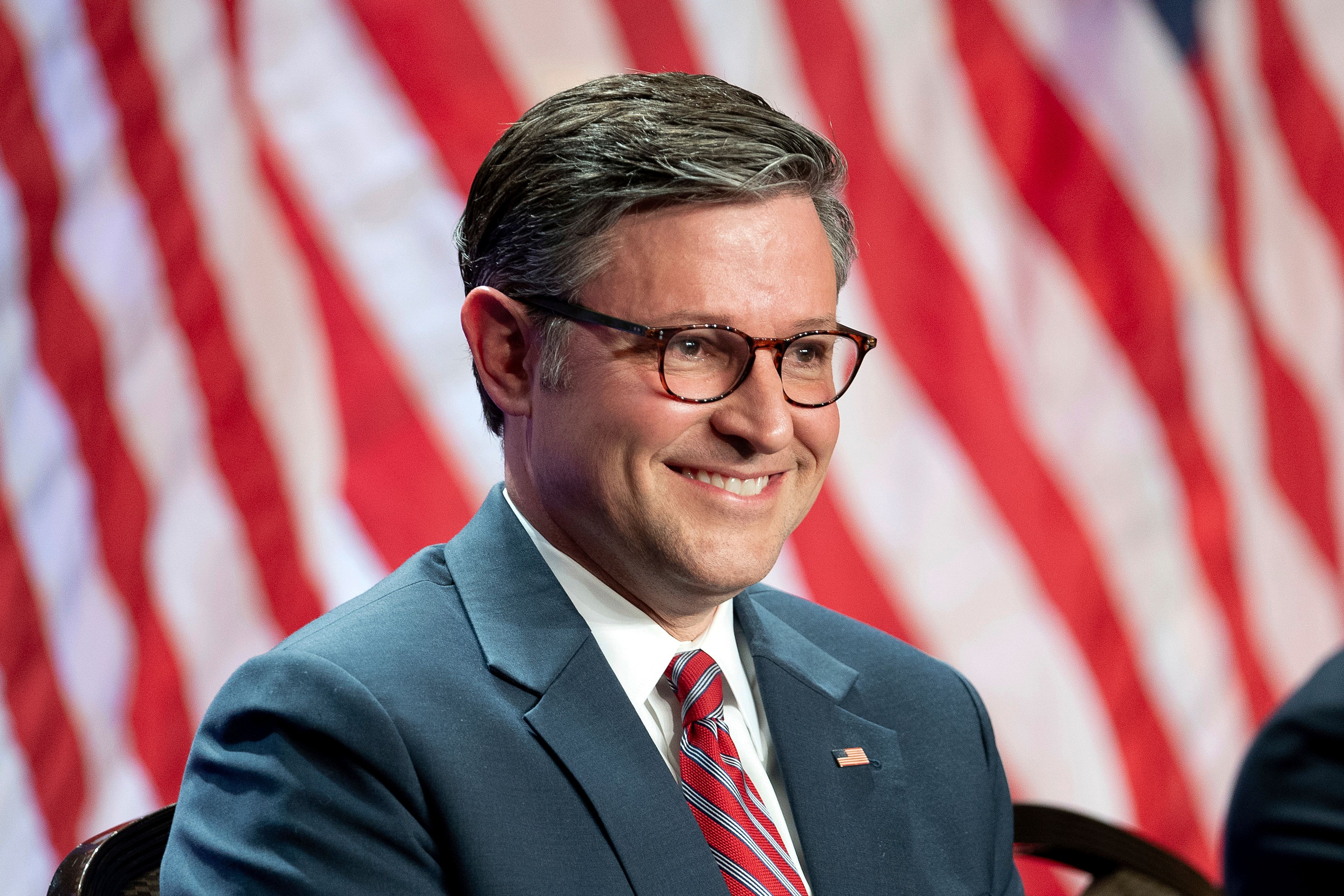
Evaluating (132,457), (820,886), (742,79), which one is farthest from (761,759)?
(742,79)

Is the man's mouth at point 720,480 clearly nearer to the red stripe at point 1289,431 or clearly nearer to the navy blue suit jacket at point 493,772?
the navy blue suit jacket at point 493,772

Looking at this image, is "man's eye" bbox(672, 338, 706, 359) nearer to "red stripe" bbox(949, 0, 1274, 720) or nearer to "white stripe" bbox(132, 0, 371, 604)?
"white stripe" bbox(132, 0, 371, 604)

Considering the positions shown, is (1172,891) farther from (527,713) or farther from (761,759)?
(527,713)

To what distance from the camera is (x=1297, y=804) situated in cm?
71

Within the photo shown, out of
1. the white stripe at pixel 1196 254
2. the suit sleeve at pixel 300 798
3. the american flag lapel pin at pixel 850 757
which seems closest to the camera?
the suit sleeve at pixel 300 798

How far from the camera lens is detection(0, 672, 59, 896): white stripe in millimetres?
2660

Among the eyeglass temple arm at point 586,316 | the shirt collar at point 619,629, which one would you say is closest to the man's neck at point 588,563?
the shirt collar at point 619,629

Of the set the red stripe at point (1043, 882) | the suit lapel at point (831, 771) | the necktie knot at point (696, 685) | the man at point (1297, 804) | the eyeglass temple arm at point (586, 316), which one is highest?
the eyeglass temple arm at point (586, 316)

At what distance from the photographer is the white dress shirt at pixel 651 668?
5.15 ft

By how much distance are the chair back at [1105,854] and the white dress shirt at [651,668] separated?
0.45m

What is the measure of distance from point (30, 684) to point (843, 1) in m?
2.41

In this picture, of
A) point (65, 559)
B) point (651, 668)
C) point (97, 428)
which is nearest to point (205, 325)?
point (97, 428)

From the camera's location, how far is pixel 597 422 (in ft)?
4.93

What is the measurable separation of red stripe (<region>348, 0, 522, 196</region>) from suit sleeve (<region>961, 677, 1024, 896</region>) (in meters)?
1.64
